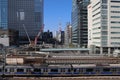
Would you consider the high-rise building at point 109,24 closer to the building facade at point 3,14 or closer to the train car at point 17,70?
the train car at point 17,70

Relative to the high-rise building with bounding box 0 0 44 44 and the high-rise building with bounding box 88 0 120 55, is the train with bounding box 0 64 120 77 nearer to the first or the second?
the high-rise building with bounding box 88 0 120 55

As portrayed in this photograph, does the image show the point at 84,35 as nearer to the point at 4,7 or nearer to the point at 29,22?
the point at 29,22

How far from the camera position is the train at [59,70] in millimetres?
44781

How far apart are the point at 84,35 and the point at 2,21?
199ft

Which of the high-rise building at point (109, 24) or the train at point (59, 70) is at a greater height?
the high-rise building at point (109, 24)

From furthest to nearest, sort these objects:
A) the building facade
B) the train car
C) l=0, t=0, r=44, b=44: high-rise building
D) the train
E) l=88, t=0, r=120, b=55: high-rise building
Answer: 1. l=0, t=0, r=44, b=44: high-rise building
2. the building facade
3. l=88, t=0, r=120, b=55: high-rise building
4. the train
5. the train car

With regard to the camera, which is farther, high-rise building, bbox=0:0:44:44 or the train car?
high-rise building, bbox=0:0:44:44

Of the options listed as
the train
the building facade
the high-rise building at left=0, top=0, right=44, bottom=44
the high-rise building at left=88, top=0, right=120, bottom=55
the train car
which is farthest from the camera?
the high-rise building at left=0, top=0, right=44, bottom=44

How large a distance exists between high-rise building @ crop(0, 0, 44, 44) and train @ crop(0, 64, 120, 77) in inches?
5072

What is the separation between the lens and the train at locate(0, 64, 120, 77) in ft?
147

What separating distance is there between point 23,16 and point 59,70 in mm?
136480

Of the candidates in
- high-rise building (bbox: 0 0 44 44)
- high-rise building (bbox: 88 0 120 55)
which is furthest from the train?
high-rise building (bbox: 0 0 44 44)

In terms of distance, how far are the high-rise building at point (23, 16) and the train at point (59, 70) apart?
423ft

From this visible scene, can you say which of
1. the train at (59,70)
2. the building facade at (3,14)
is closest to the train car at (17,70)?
the train at (59,70)
